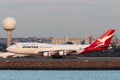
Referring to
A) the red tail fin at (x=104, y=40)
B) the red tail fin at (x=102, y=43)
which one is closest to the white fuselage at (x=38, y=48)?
the red tail fin at (x=102, y=43)

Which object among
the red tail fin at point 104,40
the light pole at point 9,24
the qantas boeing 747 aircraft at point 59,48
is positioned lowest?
the qantas boeing 747 aircraft at point 59,48

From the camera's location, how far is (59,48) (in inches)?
4707

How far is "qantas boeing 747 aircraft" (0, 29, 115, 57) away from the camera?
11789 centimetres

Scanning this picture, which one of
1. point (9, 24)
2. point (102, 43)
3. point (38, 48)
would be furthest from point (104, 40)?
point (9, 24)

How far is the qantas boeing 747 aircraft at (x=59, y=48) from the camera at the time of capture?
117887 mm

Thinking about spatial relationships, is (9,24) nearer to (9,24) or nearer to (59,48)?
(9,24)

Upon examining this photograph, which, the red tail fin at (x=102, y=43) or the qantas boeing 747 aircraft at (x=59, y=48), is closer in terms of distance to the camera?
the qantas boeing 747 aircraft at (x=59, y=48)

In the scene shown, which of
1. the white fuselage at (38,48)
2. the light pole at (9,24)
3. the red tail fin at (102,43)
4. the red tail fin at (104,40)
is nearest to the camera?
the white fuselage at (38,48)

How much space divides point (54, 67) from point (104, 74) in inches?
420

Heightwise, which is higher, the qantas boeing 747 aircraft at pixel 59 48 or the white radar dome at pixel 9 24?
the white radar dome at pixel 9 24

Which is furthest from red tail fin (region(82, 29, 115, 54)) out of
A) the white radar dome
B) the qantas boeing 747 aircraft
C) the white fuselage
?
the white radar dome

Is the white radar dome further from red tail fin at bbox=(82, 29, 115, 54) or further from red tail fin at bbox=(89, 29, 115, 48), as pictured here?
red tail fin at bbox=(89, 29, 115, 48)

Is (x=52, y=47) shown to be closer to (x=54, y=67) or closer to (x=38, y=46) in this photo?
(x=38, y=46)

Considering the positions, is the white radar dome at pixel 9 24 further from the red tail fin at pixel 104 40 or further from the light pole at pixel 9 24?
the red tail fin at pixel 104 40
